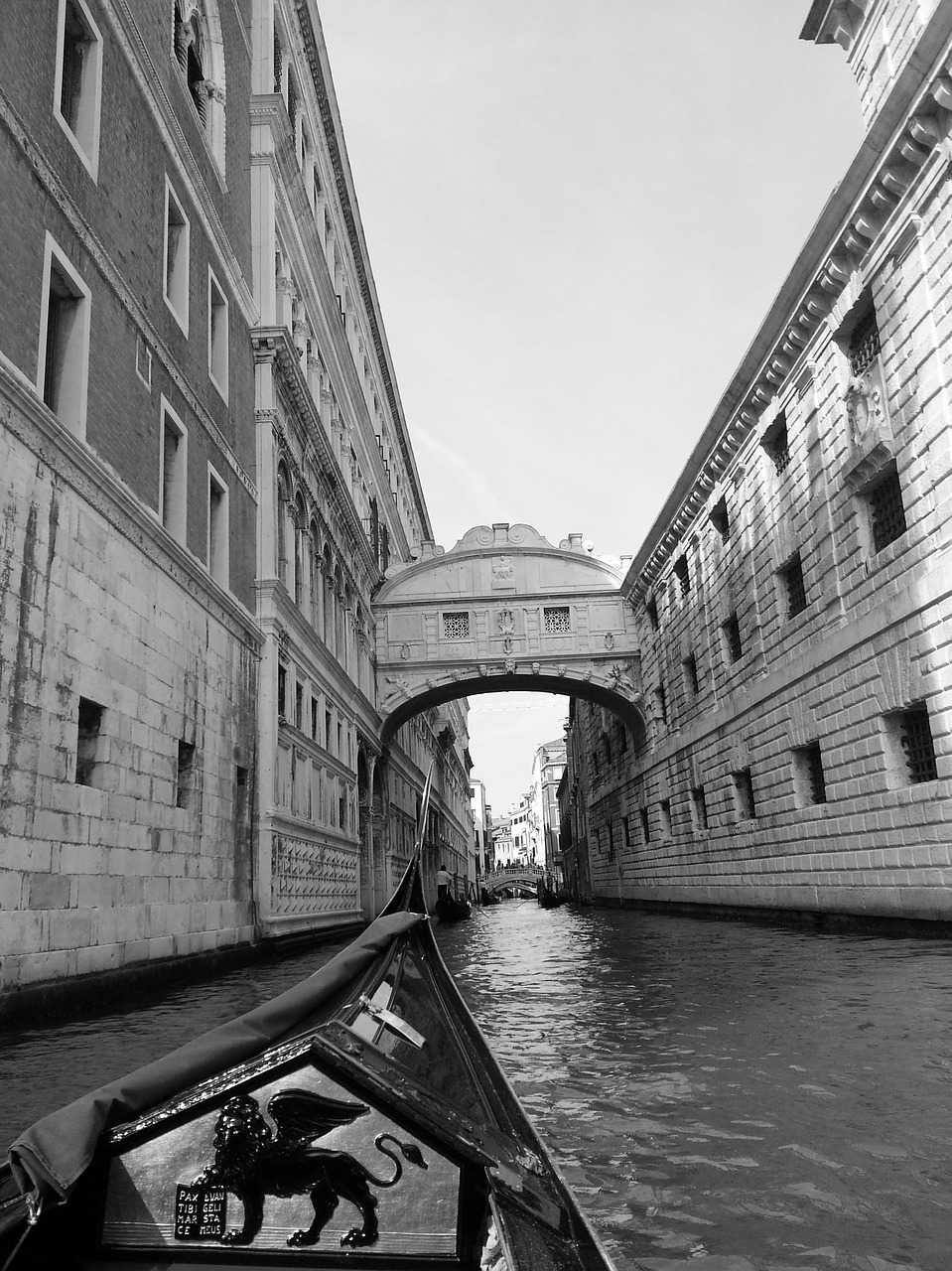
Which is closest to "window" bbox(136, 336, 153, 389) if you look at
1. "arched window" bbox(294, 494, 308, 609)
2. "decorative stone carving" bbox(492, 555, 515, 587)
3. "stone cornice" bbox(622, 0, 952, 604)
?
"arched window" bbox(294, 494, 308, 609)

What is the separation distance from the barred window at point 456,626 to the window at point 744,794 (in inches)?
318

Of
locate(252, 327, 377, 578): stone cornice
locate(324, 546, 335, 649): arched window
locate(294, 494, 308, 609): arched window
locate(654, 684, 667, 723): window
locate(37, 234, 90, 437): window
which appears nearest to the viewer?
locate(37, 234, 90, 437): window

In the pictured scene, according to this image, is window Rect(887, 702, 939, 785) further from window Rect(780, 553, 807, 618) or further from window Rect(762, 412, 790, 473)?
window Rect(762, 412, 790, 473)

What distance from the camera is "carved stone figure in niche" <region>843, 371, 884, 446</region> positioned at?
10.4m

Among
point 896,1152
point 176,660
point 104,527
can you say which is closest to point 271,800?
point 176,660

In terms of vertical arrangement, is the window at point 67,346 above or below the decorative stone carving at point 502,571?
below

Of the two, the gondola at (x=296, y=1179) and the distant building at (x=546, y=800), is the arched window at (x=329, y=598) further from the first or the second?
the distant building at (x=546, y=800)

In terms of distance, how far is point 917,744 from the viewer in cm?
1012

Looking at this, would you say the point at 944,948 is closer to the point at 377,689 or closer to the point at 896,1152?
the point at 896,1152

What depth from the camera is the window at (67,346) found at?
7516 millimetres

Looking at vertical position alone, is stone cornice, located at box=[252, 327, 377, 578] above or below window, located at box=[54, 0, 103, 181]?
above

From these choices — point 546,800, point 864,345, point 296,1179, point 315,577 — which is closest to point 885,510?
point 864,345

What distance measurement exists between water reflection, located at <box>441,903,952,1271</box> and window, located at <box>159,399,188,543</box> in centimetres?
548

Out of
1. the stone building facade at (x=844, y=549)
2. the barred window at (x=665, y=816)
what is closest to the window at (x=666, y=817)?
the barred window at (x=665, y=816)
